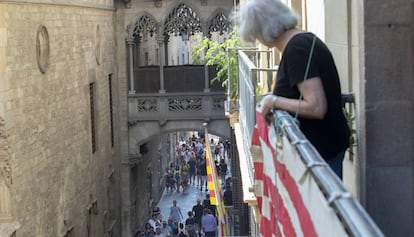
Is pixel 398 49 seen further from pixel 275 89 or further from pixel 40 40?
pixel 40 40

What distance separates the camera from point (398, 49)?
380 cm

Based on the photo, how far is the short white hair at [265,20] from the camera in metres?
3.43

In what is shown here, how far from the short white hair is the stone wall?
33.5ft

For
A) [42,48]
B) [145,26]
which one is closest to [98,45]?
[145,26]

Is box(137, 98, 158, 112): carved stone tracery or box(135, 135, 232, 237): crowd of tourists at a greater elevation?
box(137, 98, 158, 112): carved stone tracery

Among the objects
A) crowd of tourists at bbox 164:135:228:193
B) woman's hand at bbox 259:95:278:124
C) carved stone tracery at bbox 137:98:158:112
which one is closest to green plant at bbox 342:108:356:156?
woman's hand at bbox 259:95:278:124

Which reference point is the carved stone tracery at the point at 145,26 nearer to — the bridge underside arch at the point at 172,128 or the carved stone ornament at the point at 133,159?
the bridge underside arch at the point at 172,128

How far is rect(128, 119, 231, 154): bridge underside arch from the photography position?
80.3ft

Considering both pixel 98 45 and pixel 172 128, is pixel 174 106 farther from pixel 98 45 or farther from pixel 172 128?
pixel 98 45

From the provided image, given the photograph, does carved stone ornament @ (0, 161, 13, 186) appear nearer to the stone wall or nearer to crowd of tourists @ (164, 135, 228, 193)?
the stone wall

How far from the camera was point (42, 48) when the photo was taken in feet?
52.5

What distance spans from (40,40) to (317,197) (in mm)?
14112

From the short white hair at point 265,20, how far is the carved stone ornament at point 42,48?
12.3 meters

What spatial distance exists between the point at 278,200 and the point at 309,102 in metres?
0.41
